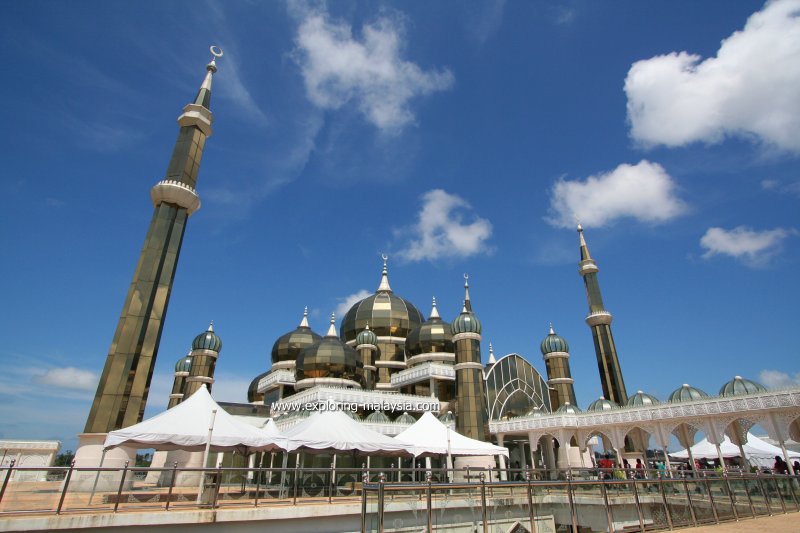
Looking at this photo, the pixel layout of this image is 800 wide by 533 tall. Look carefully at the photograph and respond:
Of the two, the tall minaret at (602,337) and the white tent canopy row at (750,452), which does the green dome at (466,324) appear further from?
the white tent canopy row at (750,452)

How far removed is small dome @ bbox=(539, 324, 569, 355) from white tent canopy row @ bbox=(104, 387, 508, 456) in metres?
25.5

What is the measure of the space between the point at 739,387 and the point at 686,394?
2.76 meters

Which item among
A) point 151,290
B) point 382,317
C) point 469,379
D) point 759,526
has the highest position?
point 382,317

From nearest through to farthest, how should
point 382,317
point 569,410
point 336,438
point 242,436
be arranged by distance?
point 242,436, point 336,438, point 569,410, point 382,317

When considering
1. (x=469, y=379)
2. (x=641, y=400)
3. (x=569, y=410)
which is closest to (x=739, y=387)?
(x=641, y=400)

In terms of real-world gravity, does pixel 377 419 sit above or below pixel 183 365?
below

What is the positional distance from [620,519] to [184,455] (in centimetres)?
2890

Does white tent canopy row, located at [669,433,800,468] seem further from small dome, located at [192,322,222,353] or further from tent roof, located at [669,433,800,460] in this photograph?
small dome, located at [192,322,222,353]

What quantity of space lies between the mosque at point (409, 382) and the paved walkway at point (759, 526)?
12.4 m

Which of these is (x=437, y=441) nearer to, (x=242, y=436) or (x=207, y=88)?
(x=242, y=436)

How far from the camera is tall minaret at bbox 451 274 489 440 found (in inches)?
1261

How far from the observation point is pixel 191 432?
1471cm

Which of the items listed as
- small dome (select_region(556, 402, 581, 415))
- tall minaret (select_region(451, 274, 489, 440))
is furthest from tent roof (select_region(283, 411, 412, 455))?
small dome (select_region(556, 402, 581, 415))

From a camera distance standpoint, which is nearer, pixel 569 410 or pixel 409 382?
pixel 569 410
